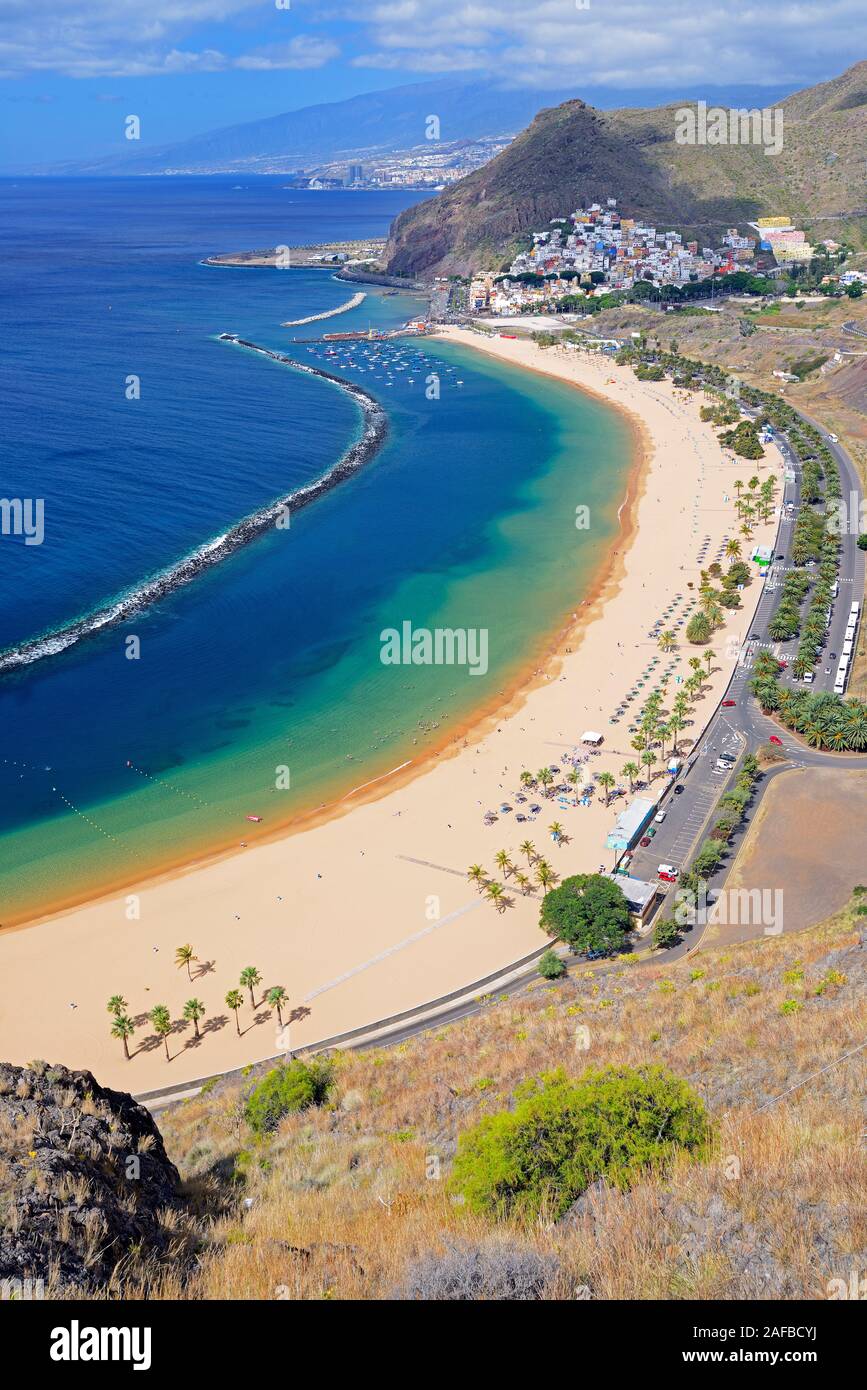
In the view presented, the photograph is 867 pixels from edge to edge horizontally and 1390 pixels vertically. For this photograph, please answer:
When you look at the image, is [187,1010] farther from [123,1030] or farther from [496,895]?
[496,895]

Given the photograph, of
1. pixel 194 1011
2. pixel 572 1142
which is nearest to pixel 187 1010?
pixel 194 1011

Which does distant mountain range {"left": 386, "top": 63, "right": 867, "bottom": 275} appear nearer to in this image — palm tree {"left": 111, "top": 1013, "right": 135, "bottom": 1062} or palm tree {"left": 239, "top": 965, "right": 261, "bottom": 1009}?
palm tree {"left": 239, "top": 965, "right": 261, "bottom": 1009}

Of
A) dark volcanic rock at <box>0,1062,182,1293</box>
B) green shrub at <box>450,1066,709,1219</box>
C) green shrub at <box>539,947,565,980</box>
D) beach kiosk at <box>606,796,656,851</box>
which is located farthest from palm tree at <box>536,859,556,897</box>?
dark volcanic rock at <box>0,1062,182,1293</box>

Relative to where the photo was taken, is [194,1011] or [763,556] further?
[763,556]

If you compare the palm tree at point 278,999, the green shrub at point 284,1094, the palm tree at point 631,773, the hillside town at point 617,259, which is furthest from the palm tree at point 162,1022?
the hillside town at point 617,259

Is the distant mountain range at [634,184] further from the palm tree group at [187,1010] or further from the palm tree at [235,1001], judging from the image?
the palm tree at [235,1001]
